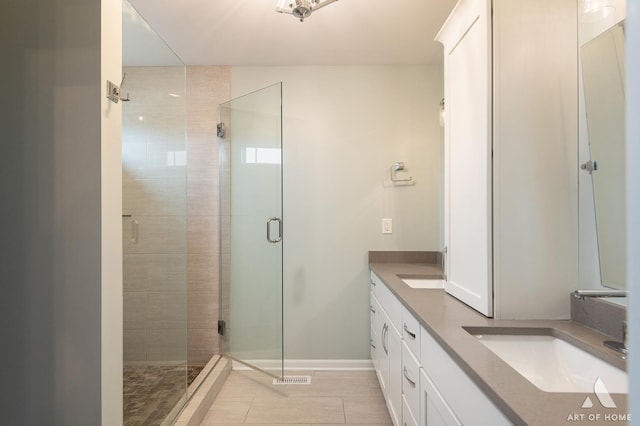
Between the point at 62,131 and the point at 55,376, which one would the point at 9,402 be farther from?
the point at 62,131

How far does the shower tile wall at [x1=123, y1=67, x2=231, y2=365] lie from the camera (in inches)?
70.9

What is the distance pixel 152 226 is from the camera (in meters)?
2.02

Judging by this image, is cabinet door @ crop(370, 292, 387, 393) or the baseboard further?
the baseboard

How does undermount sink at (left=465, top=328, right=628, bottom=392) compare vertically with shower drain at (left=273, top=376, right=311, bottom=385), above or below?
above

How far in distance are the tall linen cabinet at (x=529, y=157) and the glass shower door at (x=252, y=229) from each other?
1.52 m

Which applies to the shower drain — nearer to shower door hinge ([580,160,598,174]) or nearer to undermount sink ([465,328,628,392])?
undermount sink ([465,328,628,392])

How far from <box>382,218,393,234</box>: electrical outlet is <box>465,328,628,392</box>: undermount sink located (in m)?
1.66

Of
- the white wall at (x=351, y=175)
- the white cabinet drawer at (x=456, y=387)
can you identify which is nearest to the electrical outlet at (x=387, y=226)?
the white wall at (x=351, y=175)

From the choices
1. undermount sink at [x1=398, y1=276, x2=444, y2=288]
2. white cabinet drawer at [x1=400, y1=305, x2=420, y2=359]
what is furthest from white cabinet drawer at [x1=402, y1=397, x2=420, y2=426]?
undermount sink at [x1=398, y1=276, x2=444, y2=288]

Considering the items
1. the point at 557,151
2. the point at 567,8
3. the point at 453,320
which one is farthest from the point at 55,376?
the point at 567,8

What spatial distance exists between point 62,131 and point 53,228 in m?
0.34

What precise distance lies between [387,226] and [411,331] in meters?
1.43

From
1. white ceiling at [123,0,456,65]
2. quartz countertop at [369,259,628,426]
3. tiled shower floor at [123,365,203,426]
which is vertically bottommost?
tiled shower floor at [123,365,203,426]

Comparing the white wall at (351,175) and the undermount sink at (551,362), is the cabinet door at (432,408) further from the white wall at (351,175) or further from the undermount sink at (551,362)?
the white wall at (351,175)
